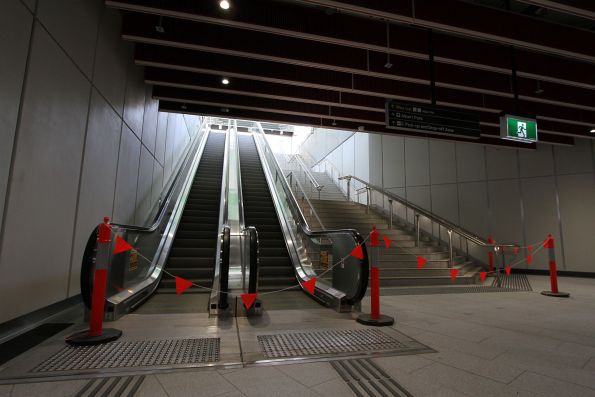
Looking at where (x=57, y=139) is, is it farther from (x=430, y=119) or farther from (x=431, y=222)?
(x=431, y=222)

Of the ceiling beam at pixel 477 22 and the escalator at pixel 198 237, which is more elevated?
the ceiling beam at pixel 477 22

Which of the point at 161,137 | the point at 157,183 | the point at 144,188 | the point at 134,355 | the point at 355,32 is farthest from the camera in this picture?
the point at 161,137

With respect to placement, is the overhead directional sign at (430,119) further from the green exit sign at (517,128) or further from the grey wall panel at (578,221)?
the grey wall panel at (578,221)

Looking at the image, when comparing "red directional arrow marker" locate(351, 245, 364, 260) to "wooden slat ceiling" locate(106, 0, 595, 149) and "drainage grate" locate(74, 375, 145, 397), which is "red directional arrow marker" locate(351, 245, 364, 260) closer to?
"drainage grate" locate(74, 375, 145, 397)

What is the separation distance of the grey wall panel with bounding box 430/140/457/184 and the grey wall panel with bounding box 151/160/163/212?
926 cm

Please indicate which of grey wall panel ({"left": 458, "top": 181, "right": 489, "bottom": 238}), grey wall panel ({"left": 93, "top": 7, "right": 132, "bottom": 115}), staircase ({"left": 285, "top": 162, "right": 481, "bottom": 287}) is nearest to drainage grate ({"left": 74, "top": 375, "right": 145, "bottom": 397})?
grey wall panel ({"left": 93, "top": 7, "right": 132, "bottom": 115})

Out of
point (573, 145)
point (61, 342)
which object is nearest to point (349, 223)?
point (573, 145)

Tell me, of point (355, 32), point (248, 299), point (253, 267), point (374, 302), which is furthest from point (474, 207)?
point (248, 299)

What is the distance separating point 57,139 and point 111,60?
2.18m

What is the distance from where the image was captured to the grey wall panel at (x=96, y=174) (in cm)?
449

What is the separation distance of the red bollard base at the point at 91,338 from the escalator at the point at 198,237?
2.25m

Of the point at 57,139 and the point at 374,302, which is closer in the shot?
the point at 57,139

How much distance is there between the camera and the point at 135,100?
661 centimetres

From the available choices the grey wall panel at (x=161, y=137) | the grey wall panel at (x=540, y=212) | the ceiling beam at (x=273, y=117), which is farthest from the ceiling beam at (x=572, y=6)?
the grey wall panel at (x=161, y=137)
